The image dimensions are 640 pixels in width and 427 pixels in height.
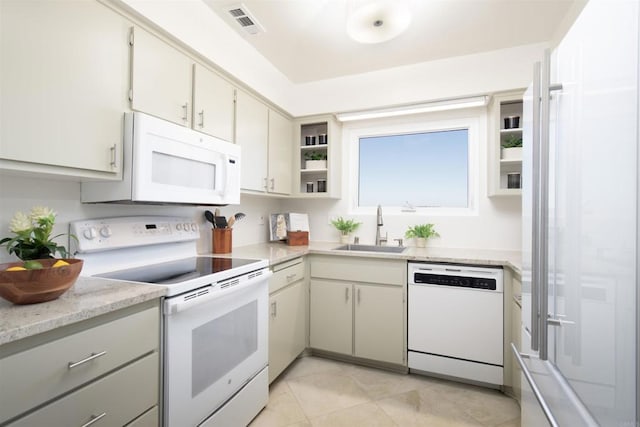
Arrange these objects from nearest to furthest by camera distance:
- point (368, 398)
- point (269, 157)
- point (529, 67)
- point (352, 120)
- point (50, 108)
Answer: point (50, 108) → point (368, 398) → point (529, 67) → point (269, 157) → point (352, 120)

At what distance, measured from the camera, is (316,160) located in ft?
9.85

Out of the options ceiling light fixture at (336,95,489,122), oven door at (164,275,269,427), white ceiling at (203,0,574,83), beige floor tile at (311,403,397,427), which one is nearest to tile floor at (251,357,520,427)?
beige floor tile at (311,403,397,427)

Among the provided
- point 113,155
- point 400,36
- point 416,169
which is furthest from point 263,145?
point 416,169

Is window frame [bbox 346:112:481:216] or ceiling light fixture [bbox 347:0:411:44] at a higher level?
ceiling light fixture [bbox 347:0:411:44]

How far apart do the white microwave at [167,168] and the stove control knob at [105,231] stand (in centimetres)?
15

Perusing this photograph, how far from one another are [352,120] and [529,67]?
1.49 meters

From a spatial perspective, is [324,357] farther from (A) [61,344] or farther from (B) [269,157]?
(A) [61,344]

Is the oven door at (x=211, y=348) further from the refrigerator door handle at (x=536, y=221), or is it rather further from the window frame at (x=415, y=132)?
the window frame at (x=415, y=132)

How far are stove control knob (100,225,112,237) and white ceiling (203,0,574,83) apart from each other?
1.55 metres

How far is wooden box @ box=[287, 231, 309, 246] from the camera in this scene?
2742 mm

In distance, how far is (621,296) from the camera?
1.94ft

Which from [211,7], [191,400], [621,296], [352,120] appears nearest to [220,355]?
[191,400]

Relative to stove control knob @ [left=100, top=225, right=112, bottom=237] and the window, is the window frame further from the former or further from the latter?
stove control knob @ [left=100, top=225, right=112, bottom=237]

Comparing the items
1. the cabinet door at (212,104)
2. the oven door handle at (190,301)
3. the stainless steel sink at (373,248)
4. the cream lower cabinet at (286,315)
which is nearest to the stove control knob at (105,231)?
the oven door handle at (190,301)
